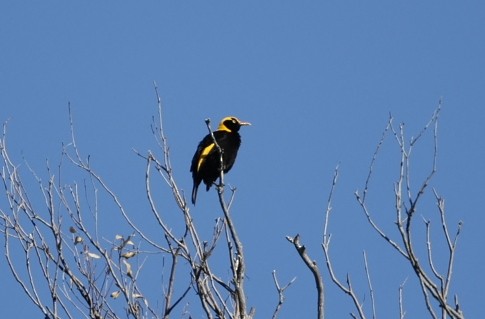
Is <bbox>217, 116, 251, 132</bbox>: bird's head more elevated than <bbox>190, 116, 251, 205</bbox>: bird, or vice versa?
<bbox>217, 116, 251, 132</bbox>: bird's head

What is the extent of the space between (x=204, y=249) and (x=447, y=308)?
1.44 m

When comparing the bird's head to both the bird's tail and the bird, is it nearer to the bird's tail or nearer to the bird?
the bird

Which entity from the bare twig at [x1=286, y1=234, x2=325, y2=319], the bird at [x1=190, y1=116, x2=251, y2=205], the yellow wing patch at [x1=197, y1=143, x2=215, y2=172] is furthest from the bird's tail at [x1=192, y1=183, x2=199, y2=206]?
the bare twig at [x1=286, y1=234, x2=325, y2=319]

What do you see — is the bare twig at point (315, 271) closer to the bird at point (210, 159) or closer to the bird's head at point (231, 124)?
the bird at point (210, 159)

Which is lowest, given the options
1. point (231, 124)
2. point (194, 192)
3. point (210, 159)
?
point (194, 192)

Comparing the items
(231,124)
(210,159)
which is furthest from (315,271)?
(231,124)

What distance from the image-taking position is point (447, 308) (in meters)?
3.58

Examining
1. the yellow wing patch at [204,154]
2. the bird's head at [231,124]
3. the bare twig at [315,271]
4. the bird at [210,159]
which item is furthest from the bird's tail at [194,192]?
the bare twig at [315,271]

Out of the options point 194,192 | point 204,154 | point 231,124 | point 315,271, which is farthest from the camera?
point 231,124

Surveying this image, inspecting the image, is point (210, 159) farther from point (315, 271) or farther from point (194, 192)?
point (315, 271)

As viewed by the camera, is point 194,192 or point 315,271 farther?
point 194,192

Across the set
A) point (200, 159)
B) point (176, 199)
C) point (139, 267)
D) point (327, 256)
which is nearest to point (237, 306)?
point (327, 256)

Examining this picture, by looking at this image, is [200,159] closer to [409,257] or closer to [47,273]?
[47,273]

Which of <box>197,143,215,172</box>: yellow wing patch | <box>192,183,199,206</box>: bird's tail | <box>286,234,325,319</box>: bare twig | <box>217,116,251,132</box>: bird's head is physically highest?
<box>217,116,251,132</box>: bird's head
